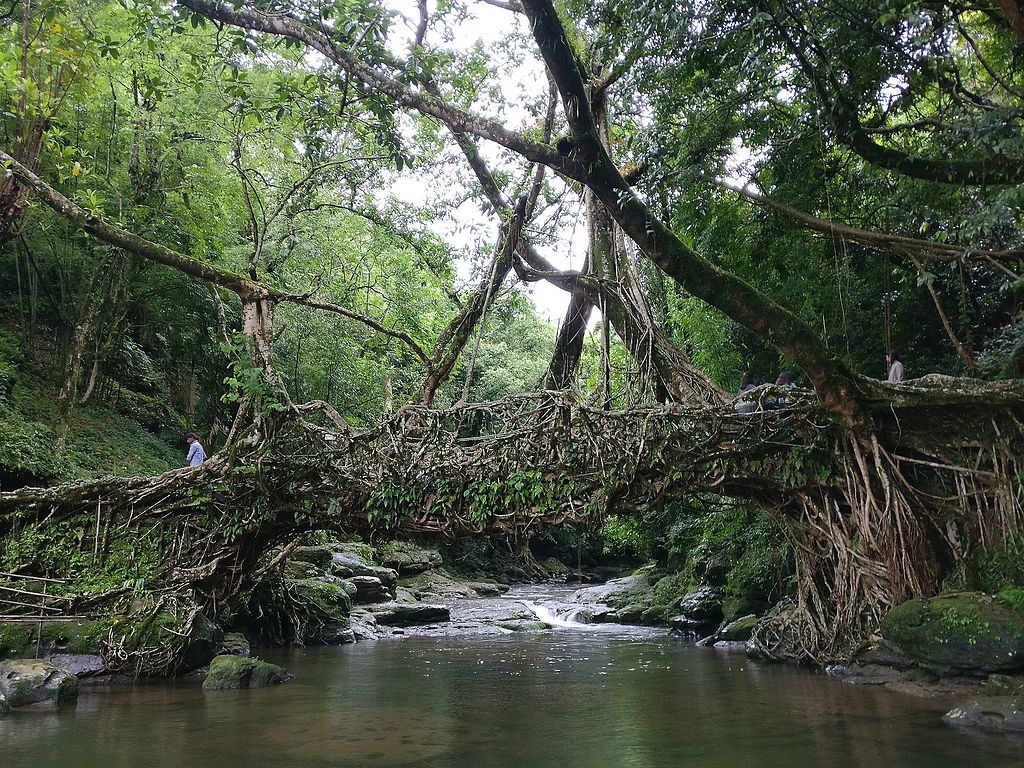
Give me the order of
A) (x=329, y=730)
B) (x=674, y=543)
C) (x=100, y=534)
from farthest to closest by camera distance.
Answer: (x=674, y=543) → (x=100, y=534) → (x=329, y=730)

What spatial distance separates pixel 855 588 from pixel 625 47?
6802 millimetres

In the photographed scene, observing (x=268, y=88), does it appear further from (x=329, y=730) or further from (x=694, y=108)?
(x=329, y=730)

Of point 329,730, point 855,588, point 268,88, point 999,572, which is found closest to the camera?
point 329,730

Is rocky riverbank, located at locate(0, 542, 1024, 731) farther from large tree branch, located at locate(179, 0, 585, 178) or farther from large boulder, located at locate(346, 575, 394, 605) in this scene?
large tree branch, located at locate(179, 0, 585, 178)

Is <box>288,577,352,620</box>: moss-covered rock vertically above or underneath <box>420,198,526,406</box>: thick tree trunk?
underneath

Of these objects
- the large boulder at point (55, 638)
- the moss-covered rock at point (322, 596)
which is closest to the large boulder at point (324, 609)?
the moss-covered rock at point (322, 596)

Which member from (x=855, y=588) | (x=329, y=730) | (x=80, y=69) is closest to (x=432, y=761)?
(x=329, y=730)

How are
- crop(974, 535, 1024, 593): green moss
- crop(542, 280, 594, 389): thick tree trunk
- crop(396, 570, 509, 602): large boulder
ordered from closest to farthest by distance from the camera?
crop(974, 535, 1024, 593): green moss, crop(542, 280, 594, 389): thick tree trunk, crop(396, 570, 509, 602): large boulder

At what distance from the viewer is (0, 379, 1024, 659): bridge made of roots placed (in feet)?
26.3

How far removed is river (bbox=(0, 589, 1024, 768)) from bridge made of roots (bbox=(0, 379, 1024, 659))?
4.80 ft

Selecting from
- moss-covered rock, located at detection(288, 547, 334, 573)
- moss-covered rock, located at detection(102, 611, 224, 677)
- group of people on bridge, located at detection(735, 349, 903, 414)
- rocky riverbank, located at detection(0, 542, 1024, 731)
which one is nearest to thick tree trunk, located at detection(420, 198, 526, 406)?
rocky riverbank, located at detection(0, 542, 1024, 731)

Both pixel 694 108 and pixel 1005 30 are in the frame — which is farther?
pixel 694 108

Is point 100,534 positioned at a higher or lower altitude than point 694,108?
lower

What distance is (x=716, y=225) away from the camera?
11711 mm
